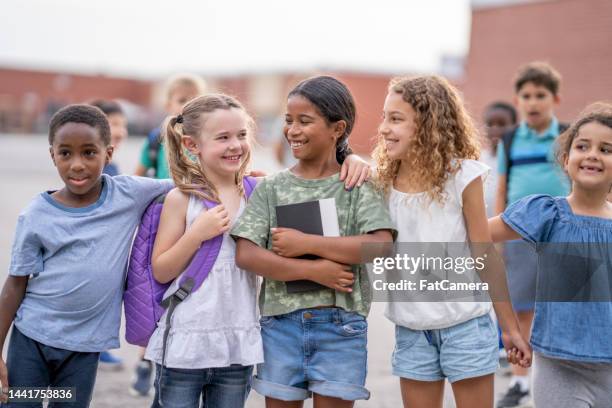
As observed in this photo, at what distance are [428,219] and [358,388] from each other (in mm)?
681

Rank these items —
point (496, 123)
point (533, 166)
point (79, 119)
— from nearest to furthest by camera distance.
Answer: point (79, 119) → point (533, 166) → point (496, 123)

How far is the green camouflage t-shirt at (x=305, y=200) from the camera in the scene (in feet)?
8.98

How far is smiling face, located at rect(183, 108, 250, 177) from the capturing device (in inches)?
115

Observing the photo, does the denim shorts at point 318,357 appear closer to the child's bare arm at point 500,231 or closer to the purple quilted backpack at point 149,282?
the purple quilted backpack at point 149,282

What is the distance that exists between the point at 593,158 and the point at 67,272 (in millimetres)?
2053

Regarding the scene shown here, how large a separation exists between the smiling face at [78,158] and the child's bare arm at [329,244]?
2.59ft

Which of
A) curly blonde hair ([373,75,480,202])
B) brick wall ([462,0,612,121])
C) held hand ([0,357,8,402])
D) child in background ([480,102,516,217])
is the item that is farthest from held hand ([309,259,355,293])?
brick wall ([462,0,612,121])

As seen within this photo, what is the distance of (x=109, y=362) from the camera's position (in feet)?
16.5

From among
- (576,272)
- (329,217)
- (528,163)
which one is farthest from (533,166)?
(329,217)

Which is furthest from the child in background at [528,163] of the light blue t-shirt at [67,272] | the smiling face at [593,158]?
the light blue t-shirt at [67,272]

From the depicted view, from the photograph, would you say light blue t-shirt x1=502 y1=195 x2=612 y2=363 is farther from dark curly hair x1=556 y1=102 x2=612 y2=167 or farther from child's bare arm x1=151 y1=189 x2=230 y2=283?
child's bare arm x1=151 y1=189 x2=230 y2=283

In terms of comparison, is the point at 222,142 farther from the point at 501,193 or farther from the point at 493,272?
the point at 501,193

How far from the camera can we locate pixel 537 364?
2.89m

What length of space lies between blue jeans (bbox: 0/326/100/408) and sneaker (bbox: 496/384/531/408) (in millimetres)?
2475
